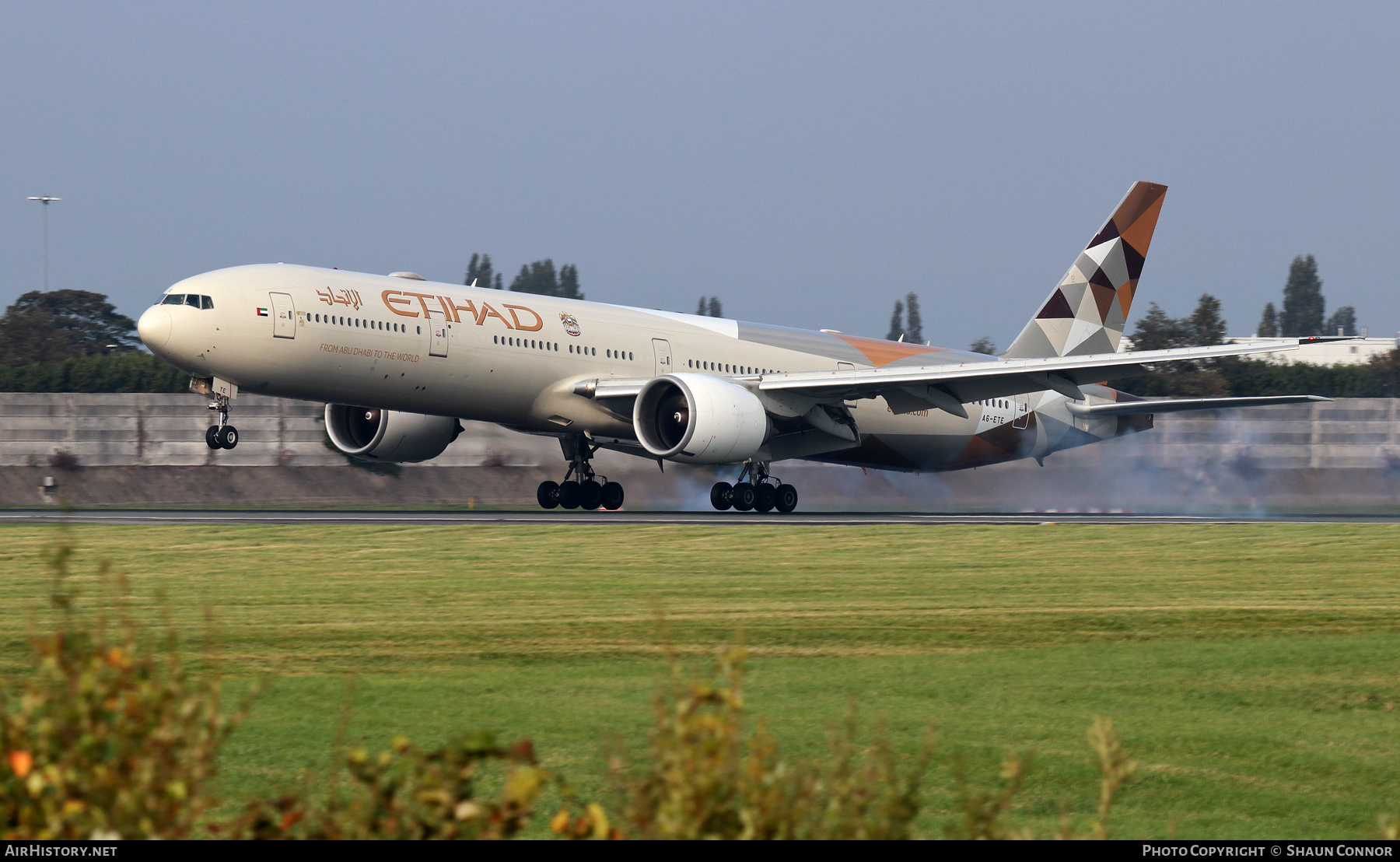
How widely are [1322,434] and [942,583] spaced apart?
29156mm

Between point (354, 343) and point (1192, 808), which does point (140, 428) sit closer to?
point (354, 343)

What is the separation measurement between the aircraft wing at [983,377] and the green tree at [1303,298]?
125008 millimetres

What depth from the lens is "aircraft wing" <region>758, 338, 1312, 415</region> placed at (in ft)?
97.5

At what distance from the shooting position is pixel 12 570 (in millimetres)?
15828

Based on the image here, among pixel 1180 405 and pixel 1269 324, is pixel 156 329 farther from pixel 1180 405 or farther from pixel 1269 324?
pixel 1269 324

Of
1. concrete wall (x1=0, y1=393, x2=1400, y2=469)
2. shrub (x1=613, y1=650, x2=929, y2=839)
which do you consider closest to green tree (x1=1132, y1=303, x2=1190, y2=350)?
concrete wall (x1=0, y1=393, x2=1400, y2=469)

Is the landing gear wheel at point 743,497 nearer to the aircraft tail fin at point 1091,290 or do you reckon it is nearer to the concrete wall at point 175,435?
the concrete wall at point 175,435

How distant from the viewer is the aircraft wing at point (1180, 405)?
102 ft

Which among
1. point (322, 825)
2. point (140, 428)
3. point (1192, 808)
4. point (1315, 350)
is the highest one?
point (1315, 350)

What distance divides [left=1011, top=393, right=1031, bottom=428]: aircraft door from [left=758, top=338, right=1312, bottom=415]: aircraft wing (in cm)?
429

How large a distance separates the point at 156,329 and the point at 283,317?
230 centimetres

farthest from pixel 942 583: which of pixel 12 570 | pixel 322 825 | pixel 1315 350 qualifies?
pixel 1315 350

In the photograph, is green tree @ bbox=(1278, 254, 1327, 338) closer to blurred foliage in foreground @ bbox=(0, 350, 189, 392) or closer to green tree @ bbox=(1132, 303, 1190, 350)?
green tree @ bbox=(1132, 303, 1190, 350)

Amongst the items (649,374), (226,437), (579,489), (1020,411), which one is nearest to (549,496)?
(579,489)
